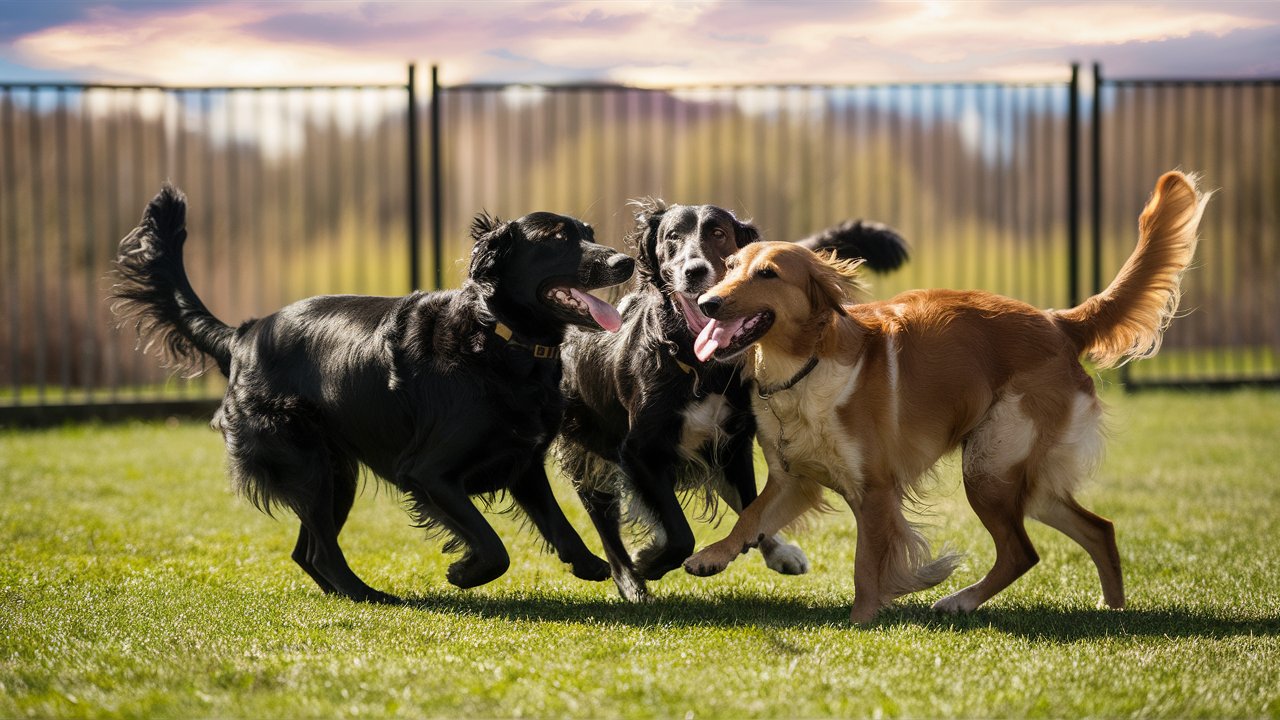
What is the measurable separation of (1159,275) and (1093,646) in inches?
60.5

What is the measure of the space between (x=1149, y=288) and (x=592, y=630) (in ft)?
7.91

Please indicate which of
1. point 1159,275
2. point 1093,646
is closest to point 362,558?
point 1093,646

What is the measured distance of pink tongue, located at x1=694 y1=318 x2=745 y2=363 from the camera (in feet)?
13.2

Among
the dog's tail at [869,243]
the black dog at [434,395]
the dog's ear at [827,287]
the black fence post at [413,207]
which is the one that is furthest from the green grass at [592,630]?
the black fence post at [413,207]

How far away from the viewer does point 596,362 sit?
4934 millimetres

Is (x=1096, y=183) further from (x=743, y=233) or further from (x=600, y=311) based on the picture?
(x=600, y=311)

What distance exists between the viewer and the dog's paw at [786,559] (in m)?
5.01

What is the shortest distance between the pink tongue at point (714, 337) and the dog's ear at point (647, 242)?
0.69 m

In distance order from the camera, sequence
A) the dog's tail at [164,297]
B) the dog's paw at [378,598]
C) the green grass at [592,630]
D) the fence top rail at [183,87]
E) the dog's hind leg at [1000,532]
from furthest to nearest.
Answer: the fence top rail at [183,87] < the dog's tail at [164,297] < the dog's paw at [378,598] < the dog's hind leg at [1000,532] < the green grass at [592,630]

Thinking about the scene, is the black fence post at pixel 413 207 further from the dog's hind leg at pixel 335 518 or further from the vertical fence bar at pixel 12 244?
the dog's hind leg at pixel 335 518

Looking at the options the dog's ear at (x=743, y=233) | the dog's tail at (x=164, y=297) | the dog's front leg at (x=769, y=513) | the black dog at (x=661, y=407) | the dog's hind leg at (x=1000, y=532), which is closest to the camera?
the dog's front leg at (x=769, y=513)

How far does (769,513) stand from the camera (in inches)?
172

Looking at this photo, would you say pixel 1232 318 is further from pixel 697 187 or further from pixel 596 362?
pixel 596 362

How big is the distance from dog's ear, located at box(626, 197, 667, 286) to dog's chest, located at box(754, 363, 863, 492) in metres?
0.79
